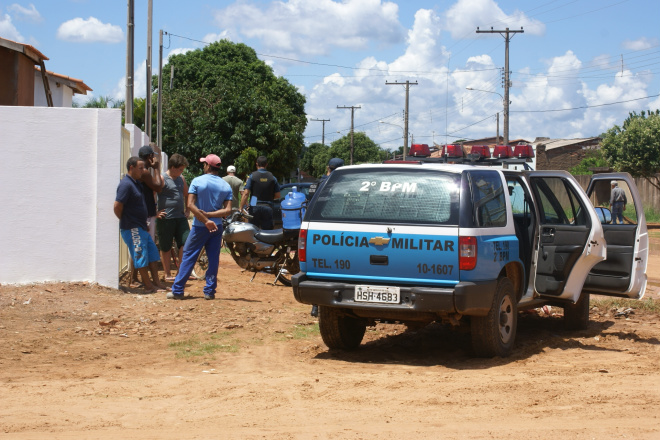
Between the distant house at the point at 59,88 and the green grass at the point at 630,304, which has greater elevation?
the distant house at the point at 59,88

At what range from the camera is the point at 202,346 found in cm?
782

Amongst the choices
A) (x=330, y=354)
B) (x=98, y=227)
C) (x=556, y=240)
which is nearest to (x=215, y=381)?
(x=330, y=354)

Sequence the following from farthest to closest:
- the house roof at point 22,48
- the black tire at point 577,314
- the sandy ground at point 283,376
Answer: the house roof at point 22,48 → the black tire at point 577,314 → the sandy ground at point 283,376

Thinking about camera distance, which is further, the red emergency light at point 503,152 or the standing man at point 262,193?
the standing man at point 262,193

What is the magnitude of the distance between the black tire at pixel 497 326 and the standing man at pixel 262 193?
21.2ft

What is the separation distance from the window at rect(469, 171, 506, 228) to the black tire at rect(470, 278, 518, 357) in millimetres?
579

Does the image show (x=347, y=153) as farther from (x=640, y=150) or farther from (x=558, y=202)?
(x=558, y=202)

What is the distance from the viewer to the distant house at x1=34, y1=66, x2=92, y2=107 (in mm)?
21672

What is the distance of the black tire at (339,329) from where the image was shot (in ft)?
24.4

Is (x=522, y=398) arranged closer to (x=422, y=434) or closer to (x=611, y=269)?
(x=422, y=434)

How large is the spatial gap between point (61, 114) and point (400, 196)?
520 centimetres

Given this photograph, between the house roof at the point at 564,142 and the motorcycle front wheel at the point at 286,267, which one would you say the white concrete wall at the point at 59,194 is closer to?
the motorcycle front wheel at the point at 286,267

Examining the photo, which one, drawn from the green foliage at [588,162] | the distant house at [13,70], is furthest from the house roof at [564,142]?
the distant house at [13,70]

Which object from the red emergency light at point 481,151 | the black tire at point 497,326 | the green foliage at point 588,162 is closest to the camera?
the black tire at point 497,326
